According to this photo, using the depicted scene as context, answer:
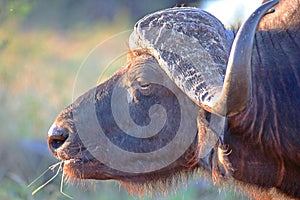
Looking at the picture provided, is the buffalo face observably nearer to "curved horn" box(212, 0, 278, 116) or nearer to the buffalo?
the buffalo

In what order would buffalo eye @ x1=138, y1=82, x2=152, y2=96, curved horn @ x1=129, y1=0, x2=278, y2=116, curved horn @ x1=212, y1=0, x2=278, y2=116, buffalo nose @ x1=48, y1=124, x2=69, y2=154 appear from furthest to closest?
buffalo nose @ x1=48, y1=124, x2=69, y2=154 < buffalo eye @ x1=138, y1=82, x2=152, y2=96 < curved horn @ x1=129, y1=0, x2=278, y2=116 < curved horn @ x1=212, y1=0, x2=278, y2=116

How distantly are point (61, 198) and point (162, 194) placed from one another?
2133mm

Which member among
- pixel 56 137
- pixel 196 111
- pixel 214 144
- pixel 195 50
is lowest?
pixel 214 144

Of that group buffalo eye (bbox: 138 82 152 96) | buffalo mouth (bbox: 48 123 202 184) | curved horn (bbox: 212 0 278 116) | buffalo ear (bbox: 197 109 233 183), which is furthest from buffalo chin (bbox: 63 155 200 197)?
curved horn (bbox: 212 0 278 116)

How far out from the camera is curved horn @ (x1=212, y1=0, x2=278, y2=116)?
4.41 metres

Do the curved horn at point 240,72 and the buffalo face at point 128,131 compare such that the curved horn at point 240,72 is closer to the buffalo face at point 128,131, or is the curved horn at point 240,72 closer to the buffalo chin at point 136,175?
the buffalo face at point 128,131

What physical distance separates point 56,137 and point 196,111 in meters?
0.95

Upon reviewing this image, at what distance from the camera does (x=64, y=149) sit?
5590 millimetres

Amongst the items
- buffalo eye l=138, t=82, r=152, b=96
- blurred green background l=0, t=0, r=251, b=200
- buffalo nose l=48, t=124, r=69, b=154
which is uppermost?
buffalo eye l=138, t=82, r=152, b=96

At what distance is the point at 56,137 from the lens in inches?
220

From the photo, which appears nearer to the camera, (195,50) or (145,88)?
(195,50)

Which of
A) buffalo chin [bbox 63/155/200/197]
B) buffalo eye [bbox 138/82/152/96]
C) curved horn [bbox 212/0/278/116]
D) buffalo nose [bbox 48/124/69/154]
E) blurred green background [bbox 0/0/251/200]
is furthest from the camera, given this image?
blurred green background [bbox 0/0/251/200]

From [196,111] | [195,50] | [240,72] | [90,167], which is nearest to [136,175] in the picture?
[90,167]

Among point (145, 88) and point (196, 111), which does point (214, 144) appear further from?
point (145, 88)
